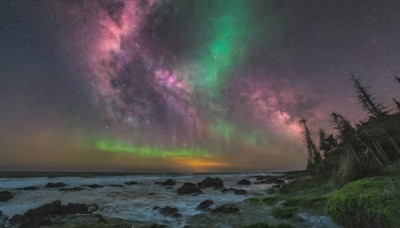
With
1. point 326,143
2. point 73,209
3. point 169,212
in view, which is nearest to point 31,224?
point 73,209

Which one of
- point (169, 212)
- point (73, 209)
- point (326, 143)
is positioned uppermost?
point (326, 143)

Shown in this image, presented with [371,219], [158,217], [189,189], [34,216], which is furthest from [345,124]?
[34,216]

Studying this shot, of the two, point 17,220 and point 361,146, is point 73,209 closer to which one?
point 17,220

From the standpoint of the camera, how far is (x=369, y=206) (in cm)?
826

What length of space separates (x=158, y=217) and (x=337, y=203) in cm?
1321

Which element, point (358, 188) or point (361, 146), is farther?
point (361, 146)

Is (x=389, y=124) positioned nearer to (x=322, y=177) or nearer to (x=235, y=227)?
(x=322, y=177)

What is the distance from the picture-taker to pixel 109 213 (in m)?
22.2

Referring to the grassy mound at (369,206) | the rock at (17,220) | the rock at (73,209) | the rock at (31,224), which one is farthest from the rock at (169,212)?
the grassy mound at (369,206)

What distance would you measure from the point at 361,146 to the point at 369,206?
71.0 feet

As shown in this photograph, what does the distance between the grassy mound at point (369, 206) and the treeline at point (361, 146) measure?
913 centimetres

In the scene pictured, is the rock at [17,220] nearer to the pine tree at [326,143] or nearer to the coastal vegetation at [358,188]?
the coastal vegetation at [358,188]

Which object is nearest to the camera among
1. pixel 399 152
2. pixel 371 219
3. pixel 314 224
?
pixel 371 219

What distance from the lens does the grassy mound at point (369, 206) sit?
7.17 metres
